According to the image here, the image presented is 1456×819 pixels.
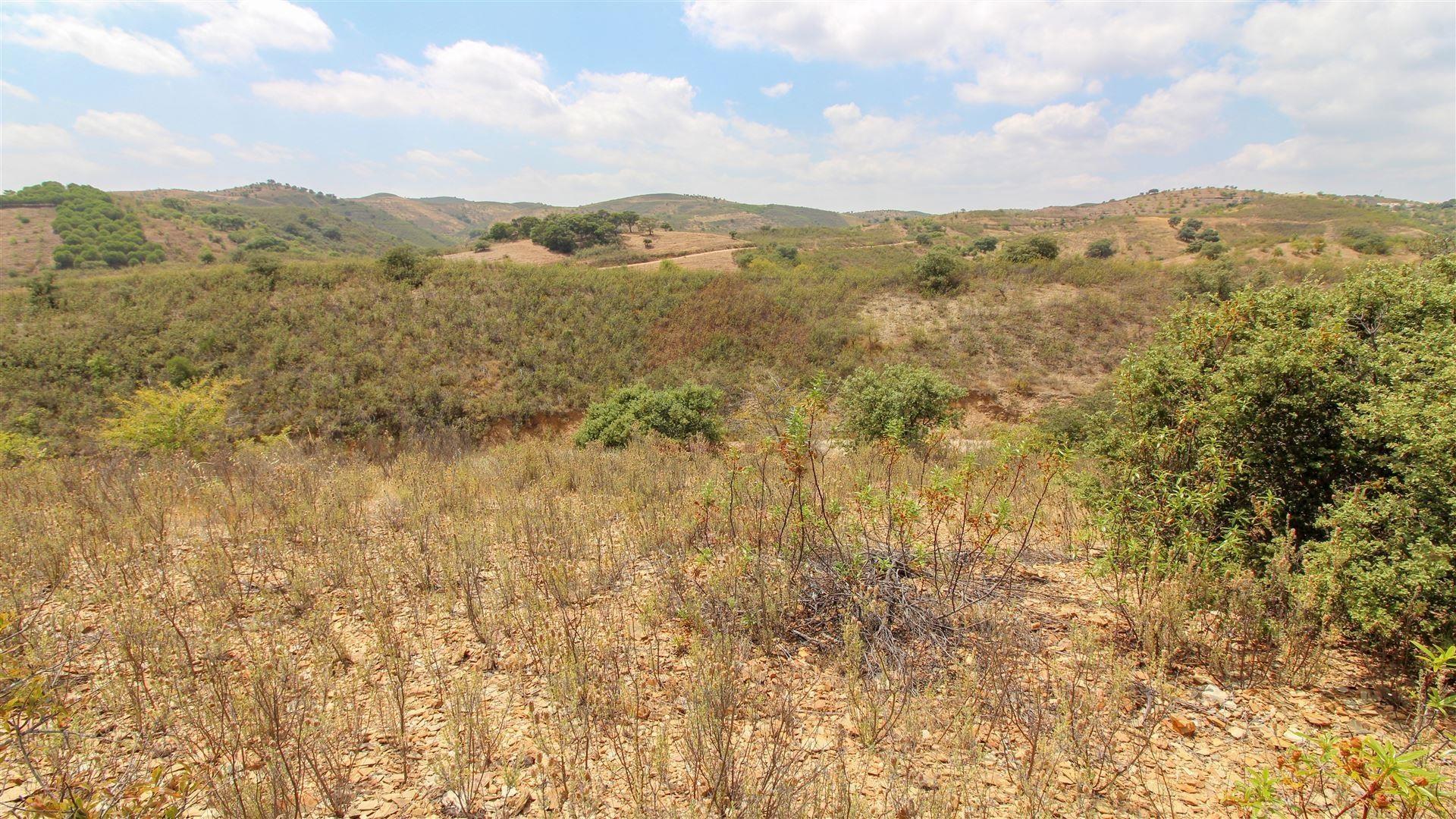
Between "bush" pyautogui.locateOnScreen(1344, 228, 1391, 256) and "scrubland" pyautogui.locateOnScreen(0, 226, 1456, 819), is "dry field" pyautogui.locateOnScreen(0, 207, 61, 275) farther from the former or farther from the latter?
"bush" pyautogui.locateOnScreen(1344, 228, 1391, 256)

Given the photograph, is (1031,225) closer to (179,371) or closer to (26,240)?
(179,371)

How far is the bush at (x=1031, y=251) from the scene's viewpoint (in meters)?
24.5

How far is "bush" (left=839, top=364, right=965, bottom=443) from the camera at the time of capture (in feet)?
38.8

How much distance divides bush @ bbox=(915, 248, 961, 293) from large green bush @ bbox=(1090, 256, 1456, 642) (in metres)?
18.2

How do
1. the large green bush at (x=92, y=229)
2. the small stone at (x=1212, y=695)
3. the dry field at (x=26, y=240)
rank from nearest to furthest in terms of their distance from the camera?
the small stone at (x=1212, y=695) → the dry field at (x=26, y=240) → the large green bush at (x=92, y=229)

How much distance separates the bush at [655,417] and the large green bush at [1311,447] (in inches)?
327

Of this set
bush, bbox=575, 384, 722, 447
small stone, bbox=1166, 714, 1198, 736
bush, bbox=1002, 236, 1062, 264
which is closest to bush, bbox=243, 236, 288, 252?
bush, bbox=575, 384, 722, 447

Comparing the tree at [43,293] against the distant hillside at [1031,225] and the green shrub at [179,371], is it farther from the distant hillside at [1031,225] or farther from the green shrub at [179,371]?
the distant hillside at [1031,225]

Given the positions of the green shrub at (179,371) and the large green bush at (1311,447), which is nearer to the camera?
the large green bush at (1311,447)

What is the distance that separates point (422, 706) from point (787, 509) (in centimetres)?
231

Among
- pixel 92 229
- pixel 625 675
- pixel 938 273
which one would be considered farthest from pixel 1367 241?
pixel 92 229

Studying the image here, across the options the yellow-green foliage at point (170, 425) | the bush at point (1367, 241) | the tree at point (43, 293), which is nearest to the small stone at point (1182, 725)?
the yellow-green foliage at point (170, 425)

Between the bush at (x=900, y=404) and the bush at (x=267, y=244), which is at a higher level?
the bush at (x=267, y=244)

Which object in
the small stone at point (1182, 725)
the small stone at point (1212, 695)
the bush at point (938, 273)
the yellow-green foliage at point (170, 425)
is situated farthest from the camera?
the bush at point (938, 273)
